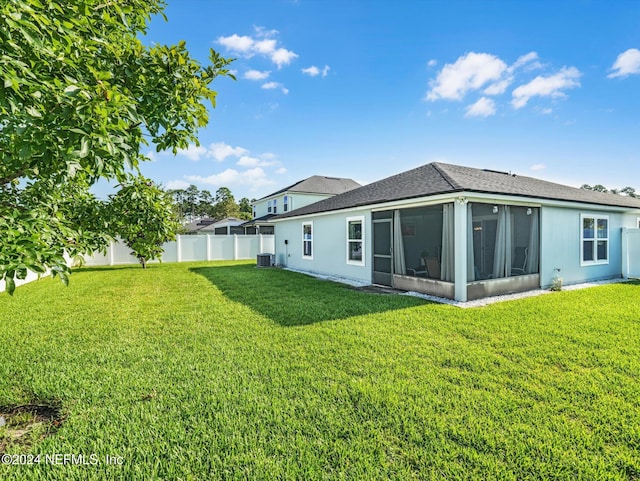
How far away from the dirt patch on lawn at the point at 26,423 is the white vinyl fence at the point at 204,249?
18.7 metres

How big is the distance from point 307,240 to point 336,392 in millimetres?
11269

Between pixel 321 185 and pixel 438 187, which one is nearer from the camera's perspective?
pixel 438 187

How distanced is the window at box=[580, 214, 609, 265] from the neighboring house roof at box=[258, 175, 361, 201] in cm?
1712

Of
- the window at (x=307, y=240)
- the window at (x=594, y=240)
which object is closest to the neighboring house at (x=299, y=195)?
the window at (x=307, y=240)

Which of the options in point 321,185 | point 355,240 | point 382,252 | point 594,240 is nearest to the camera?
point 382,252

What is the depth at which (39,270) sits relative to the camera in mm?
1775

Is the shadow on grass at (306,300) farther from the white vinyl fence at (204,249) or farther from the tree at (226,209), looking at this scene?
the tree at (226,209)

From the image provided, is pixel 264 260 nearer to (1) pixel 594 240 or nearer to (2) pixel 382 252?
(2) pixel 382 252

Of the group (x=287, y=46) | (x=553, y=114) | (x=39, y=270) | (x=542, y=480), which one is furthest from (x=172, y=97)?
(x=553, y=114)

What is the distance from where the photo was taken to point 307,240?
14461 millimetres

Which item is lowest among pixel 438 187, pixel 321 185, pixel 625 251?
pixel 625 251

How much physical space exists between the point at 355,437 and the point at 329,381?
100cm

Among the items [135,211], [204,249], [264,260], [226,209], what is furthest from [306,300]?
[226,209]

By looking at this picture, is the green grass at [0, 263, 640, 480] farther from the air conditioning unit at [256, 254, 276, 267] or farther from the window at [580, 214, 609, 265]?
the air conditioning unit at [256, 254, 276, 267]
